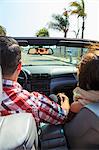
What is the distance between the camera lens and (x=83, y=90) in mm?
2238

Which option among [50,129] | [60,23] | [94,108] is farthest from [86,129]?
[60,23]

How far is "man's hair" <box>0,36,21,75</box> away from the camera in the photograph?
2.39m

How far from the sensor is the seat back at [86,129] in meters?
1.89

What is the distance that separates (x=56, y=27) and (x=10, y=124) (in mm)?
45928

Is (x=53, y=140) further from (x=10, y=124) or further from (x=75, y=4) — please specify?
(x=75, y=4)

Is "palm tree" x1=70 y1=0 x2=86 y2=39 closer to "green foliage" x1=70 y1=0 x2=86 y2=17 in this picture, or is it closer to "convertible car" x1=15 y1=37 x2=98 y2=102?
"green foliage" x1=70 y1=0 x2=86 y2=17

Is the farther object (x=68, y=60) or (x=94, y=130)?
(x=68, y=60)

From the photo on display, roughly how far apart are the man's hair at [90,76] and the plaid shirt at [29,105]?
0.30 m

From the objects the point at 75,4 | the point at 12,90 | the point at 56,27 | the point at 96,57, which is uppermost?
the point at 96,57

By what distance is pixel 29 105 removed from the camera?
2.30 meters

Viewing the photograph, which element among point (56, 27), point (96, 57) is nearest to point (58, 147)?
point (96, 57)

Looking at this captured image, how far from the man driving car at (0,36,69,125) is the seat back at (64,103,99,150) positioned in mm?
234

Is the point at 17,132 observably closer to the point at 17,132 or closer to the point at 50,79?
the point at 17,132

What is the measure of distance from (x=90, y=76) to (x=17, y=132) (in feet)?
2.35
